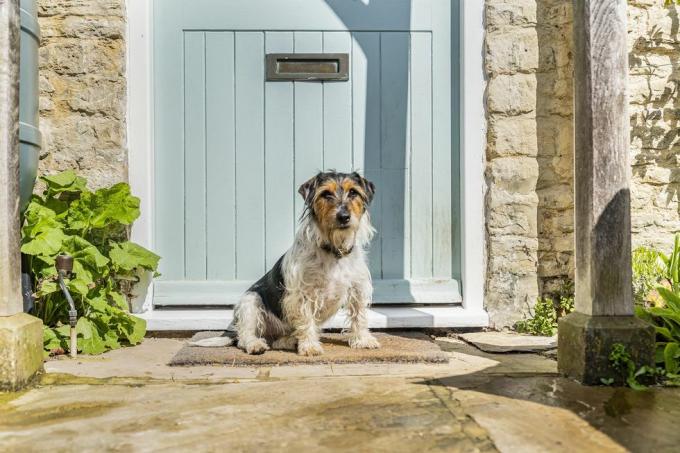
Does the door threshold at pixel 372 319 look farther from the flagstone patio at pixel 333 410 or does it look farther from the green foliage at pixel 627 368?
the green foliage at pixel 627 368

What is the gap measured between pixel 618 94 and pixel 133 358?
272 cm

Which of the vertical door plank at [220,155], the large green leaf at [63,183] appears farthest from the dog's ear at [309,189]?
the large green leaf at [63,183]

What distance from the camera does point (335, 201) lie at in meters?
3.53

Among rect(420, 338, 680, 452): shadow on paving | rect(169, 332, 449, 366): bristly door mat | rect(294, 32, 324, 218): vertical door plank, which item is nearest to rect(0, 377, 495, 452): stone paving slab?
rect(420, 338, 680, 452): shadow on paving

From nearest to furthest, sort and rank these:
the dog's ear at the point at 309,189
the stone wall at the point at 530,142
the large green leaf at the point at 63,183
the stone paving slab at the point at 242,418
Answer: the stone paving slab at the point at 242,418 < the dog's ear at the point at 309,189 < the large green leaf at the point at 63,183 < the stone wall at the point at 530,142

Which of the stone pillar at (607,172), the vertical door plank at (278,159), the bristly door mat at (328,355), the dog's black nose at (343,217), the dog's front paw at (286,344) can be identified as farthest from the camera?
the vertical door plank at (278,159)

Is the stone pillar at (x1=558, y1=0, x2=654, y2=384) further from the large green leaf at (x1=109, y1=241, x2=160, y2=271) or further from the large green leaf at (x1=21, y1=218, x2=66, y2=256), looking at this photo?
the large green leaf at (x1=21, y1=218, x2=66, y2=256)

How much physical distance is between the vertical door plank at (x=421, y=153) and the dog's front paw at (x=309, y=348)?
3.62 feet

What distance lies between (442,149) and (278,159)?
3.62 feet

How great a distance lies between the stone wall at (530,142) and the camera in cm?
423

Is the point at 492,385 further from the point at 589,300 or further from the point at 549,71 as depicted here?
the point at 549,71

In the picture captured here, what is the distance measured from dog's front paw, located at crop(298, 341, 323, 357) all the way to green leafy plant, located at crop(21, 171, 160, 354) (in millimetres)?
1005

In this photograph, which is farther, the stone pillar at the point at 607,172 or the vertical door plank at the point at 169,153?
the vertical door plank at the point at 169,153

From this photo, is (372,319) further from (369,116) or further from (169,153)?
(169,153)
